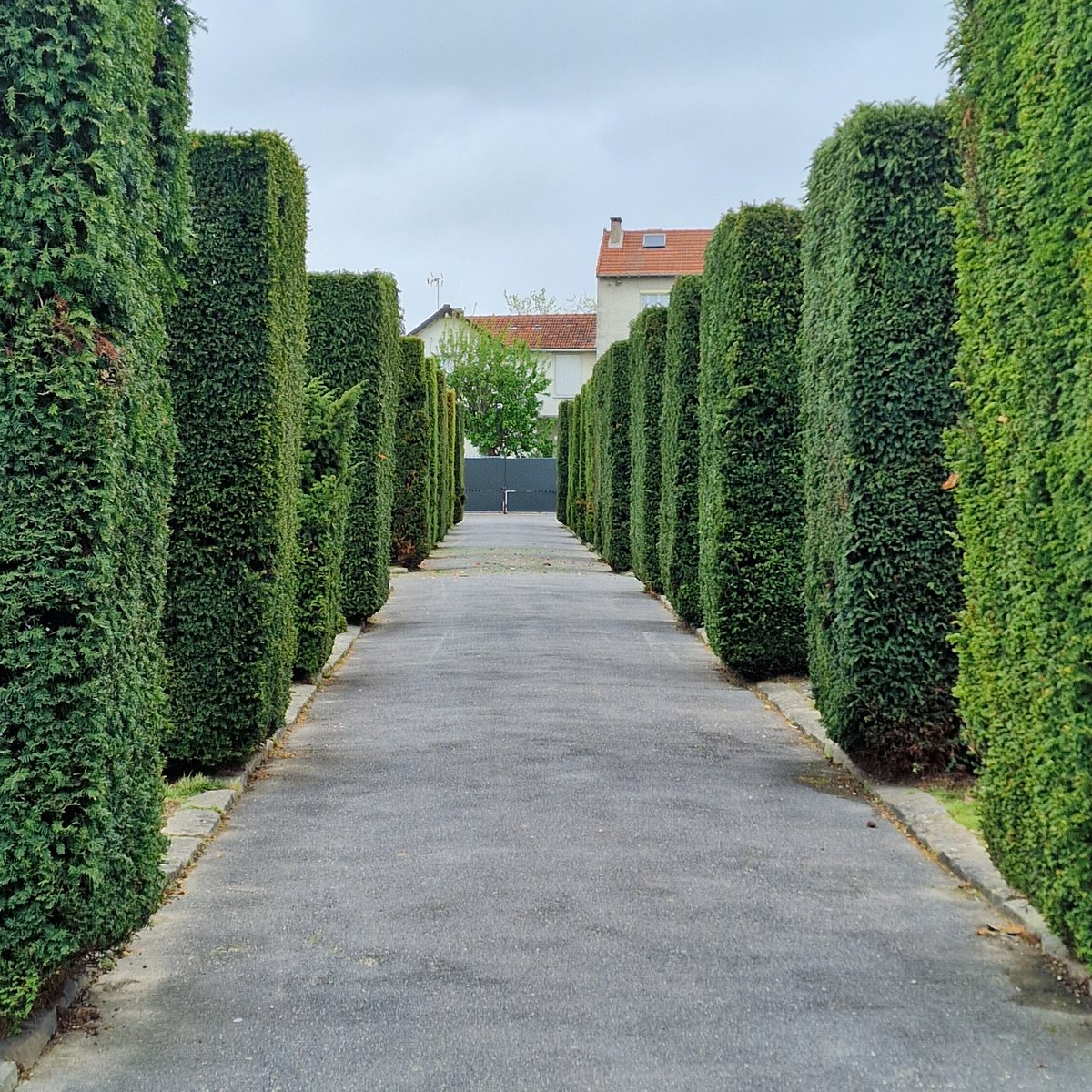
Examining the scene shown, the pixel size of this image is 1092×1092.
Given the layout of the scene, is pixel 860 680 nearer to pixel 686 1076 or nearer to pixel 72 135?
pixel 686 1076

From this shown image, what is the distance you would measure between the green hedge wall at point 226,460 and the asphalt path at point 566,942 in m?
0.64

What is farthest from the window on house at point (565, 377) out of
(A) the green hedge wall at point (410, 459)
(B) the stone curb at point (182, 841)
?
(B) the stone curb at point (182, 841)

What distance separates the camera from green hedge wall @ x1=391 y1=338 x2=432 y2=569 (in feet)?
74.8

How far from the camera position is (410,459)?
23000mm

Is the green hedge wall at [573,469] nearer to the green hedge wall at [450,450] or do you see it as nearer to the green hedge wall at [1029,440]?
the green hedge wall at [450,450]

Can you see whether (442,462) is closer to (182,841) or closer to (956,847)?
(182,841)

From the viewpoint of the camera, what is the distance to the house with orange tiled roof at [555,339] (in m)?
69.2

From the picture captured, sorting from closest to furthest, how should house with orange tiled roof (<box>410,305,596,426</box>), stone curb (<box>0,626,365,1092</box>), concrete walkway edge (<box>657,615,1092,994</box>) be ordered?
stone curb (<box>0,626,365,1092</box>)
concrete walkway edge (<box>657,615,1092,994</box>)
house with orange tiled roof (<box>410,305,596,426</box>)

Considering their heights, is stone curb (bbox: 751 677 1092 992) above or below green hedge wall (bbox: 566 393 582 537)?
below

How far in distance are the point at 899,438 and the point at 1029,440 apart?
3.02m

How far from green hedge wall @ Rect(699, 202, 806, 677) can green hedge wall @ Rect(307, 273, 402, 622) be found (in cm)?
488

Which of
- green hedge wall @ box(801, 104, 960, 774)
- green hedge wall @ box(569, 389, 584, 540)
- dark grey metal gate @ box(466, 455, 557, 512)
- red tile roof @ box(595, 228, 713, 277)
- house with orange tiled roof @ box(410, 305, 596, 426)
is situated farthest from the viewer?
house with orange tiled roof @ box(410, 305, 596, 426)

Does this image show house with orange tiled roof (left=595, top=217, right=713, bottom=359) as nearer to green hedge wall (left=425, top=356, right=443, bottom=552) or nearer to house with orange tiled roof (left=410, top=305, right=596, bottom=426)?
house with orange tiled roof (left=410, top=305, right=596, bottom=426)

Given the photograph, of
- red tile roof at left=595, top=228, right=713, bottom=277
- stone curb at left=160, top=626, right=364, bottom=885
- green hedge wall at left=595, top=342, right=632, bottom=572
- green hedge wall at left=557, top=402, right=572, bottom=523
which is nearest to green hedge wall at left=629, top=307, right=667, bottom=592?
green hedge wall at left=595, top=342, right=632, bottom=572
